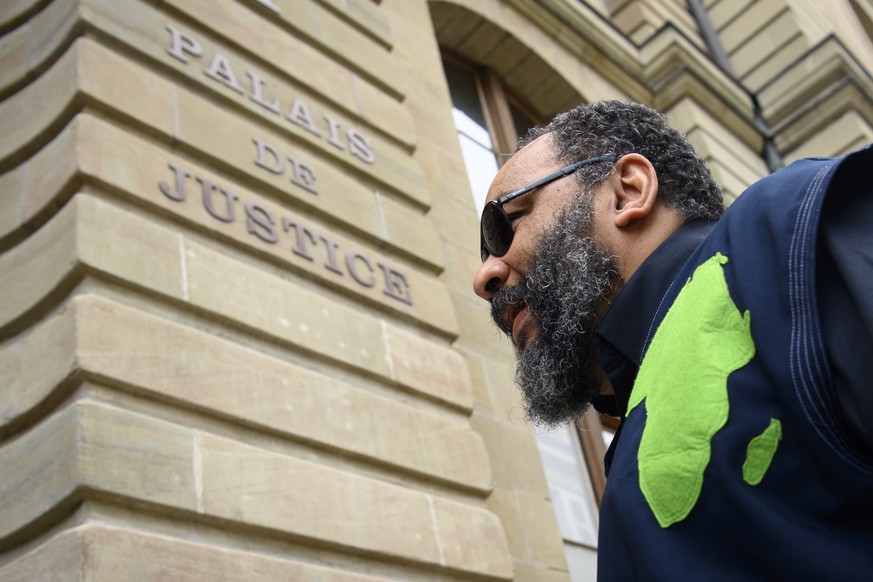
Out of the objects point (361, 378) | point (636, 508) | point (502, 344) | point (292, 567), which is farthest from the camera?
point (502, 344)

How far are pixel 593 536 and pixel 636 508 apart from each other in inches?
229

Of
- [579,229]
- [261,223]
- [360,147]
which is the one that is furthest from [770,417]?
[360,147]

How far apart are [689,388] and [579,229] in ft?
2.95

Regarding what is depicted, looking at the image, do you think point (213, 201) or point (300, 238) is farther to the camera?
point (300, 238)

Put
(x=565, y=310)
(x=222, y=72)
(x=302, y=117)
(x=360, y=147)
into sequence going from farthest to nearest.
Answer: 1. (x=360, y=147)
2. (x=302, y=117)
3. (x=222, y=72)
4. (x=565, y=310)

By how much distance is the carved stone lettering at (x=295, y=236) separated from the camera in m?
4.75

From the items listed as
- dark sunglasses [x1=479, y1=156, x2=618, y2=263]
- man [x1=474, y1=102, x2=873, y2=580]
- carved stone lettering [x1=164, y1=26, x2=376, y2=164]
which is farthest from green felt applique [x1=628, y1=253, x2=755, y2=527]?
carved stone lettering [x1=164, y1=26, x2=376, y2=164]

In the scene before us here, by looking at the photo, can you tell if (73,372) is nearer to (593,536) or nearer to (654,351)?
(654,351)

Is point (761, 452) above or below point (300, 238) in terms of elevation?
below

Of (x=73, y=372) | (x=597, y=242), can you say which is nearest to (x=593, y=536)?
(x=73, y=372)

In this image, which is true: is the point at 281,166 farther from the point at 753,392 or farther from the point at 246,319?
the point at 753,392

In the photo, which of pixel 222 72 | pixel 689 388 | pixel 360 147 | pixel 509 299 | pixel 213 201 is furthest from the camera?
pixel 360 147

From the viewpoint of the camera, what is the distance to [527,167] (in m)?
2.93

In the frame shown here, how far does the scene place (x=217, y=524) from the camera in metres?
3.91
